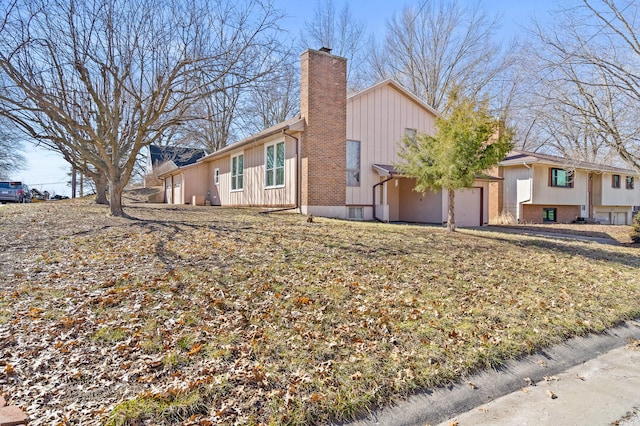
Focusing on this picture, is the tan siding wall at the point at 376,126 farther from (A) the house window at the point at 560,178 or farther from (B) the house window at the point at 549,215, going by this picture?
(B) the house window at the point at 549,215

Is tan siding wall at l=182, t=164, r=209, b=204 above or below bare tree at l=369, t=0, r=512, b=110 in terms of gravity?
below

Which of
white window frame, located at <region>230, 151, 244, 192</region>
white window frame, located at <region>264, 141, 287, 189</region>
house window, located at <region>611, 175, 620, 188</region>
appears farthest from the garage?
house window, located at <region>611, 175, 620, 188</region>

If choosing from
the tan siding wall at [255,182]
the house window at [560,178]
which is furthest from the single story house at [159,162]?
the house window at [560,178]

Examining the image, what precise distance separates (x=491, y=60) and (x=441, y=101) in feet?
13.2

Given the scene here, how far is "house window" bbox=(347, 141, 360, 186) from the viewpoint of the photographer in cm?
1471

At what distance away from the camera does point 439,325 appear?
4.41 metres

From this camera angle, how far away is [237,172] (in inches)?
764

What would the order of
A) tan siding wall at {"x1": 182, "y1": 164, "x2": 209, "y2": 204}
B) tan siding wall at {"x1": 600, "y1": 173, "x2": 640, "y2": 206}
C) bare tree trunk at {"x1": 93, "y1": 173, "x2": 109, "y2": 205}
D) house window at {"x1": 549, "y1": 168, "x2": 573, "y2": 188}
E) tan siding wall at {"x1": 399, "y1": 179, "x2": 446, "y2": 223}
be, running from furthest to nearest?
1. tan siding wall at {"x1": 182, "y1": 164, "x2": 209, "y2": 204}
2. tan siding wall at {"x1": 600, "y1": 173, "x2": 640, "y2": 206}
3. house window at {"x1": 549, "y1": 168, "x2": 573, "y2": 188}
4. bare tree trunk at {"x1": 93, "y1": 173, "x2": 109, "y2": 205}
5. tan siding wall at {"x1": 399, "y1": 179, "x2": 446, "y2": 223}

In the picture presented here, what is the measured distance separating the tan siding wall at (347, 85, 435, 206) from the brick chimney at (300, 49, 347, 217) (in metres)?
0.64

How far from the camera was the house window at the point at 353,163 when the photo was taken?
14711 millimetres

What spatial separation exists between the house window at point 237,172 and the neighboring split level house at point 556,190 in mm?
13539

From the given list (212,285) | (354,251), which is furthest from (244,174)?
(212,285)

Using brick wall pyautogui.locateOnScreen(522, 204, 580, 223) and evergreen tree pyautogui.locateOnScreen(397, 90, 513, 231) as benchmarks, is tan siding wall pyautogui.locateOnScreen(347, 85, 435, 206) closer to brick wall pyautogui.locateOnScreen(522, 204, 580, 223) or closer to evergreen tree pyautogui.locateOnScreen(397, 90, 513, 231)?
evergreen tree pyautogui.locateOnScreen(397, 90, 513, 231)

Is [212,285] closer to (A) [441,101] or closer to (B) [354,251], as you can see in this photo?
(B) [354,251]
